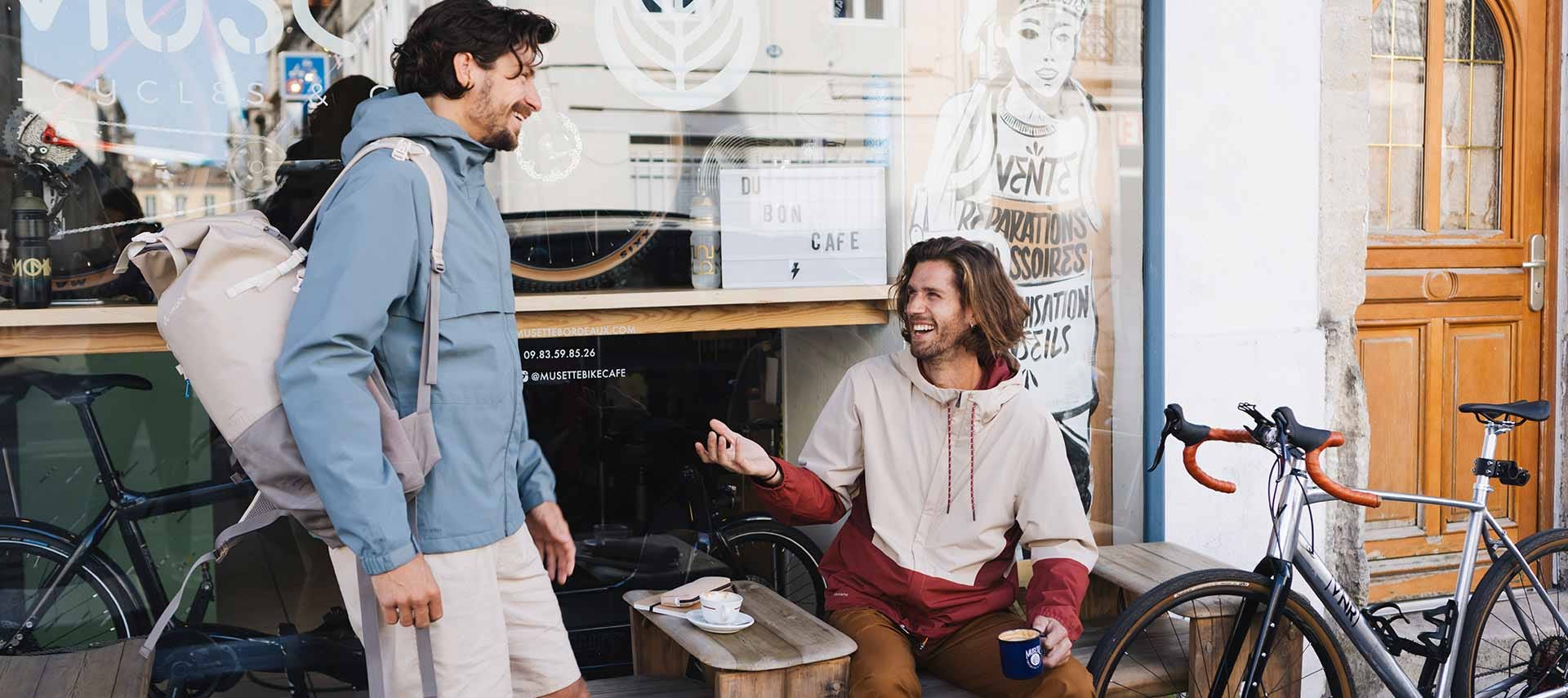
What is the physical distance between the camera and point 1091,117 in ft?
13.5

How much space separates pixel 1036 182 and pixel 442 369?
2.34 meters

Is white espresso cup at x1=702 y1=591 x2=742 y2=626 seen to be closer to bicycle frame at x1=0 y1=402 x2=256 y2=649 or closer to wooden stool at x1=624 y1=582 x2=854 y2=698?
wooden stool at x1=624 y1=582 x2=854 y2=698

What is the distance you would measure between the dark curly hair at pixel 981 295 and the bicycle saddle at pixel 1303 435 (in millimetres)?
738

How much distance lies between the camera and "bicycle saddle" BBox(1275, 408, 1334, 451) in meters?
3.32

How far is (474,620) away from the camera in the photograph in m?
2.30

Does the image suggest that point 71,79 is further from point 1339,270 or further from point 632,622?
point 1339,270

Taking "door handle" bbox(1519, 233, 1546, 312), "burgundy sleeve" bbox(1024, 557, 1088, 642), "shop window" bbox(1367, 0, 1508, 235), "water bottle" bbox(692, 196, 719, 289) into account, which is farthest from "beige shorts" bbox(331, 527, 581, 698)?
"door handle" bbox(1519, 233, 1546, 312)

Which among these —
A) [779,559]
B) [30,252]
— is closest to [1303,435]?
[779,559]

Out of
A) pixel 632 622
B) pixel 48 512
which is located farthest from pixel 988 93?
pixel 48 512

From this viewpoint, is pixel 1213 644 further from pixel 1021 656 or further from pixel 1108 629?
pixel 1021 656

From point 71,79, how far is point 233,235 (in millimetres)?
1464

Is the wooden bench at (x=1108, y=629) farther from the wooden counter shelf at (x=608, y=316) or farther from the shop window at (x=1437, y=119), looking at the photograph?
the shop window at (x=1437, y=119)

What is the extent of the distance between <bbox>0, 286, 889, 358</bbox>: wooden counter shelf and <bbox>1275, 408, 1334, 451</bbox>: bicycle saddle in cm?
118

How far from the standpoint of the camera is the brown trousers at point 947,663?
2840 millimetres
